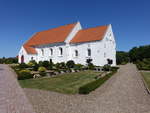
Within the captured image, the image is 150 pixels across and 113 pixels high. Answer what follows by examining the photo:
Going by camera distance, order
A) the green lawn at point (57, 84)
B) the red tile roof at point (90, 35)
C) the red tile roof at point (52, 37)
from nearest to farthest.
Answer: the green lawn at point (57, 84) → the red tile roof at point (90, 35) → the red tile roof at point (52, 37)

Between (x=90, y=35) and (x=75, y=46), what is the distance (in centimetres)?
383

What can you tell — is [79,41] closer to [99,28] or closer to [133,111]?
[99,28]

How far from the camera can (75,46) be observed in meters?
26.8

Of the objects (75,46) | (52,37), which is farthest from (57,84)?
(52,37)

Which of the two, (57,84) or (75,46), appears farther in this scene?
(75,46)

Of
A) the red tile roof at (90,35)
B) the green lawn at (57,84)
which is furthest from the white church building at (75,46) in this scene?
the green lawn at (57,84)

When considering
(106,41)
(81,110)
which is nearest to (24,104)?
(81,110)

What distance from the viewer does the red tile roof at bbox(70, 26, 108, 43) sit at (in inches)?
961

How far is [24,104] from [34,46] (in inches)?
1135

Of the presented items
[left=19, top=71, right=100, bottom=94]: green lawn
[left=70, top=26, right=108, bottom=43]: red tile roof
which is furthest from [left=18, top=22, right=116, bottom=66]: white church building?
[left=19, top=71, right=100, bottom=94]: green lawn

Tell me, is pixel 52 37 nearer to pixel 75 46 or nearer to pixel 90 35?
pixel 75 46

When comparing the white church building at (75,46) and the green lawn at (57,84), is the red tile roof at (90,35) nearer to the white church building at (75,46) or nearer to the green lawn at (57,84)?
the white church building at (75,46)

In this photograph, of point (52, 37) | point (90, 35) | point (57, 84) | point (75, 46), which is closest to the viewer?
point (57, 84)

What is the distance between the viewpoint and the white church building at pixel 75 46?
24.2m
